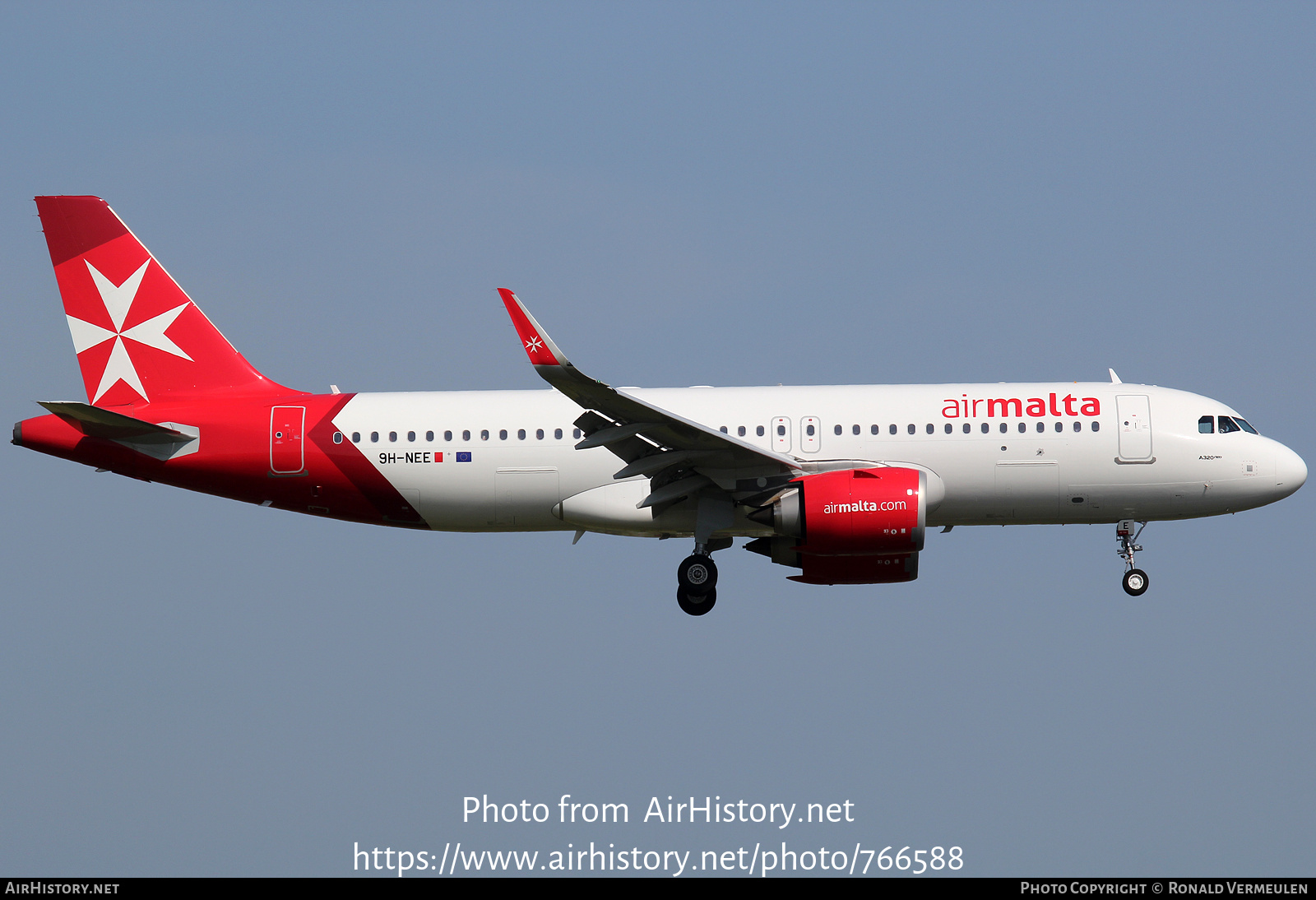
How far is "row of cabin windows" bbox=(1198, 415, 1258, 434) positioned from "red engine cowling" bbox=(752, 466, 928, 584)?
19.3 ft

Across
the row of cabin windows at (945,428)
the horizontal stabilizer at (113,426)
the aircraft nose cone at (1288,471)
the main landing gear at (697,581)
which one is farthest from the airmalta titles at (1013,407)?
the horizontal stabilizer at (113,426)

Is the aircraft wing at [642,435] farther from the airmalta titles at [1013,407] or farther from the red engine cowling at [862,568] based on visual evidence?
the airmalta titles at [1013,407]

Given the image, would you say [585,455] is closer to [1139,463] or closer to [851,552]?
[851,552]

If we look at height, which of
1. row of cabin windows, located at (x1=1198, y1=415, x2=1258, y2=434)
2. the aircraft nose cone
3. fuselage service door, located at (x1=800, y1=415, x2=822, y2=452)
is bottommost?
the aircraft nose cone

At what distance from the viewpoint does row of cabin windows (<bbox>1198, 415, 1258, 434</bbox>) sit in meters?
25.5

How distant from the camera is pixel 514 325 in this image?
830 inches

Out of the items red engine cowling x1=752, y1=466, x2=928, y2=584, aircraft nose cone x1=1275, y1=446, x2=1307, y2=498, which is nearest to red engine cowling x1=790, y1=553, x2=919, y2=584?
red engine cowling x1=752, y1=466, x2=928, y2=584

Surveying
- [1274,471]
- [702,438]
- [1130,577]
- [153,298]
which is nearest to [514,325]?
[702,438]

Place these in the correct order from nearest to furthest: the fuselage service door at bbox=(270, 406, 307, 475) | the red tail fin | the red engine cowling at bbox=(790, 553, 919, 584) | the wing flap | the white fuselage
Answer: the wing flap → the white fuselage → the red engine cowling at bbox=(790, 553, 919, 584) → the fuselage service door at bbox=(270, 406, 307, 475) → the red tail fin

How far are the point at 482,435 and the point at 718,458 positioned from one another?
4.75m

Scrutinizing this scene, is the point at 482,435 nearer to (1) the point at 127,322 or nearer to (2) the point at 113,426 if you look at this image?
(2) the point at 113,426

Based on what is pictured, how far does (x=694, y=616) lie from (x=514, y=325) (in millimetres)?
7345

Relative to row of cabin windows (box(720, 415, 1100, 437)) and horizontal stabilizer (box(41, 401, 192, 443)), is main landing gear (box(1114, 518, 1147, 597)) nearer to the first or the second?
row of cabin windows (box(720, 415, 1100, 437))

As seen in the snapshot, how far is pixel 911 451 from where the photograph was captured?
81.5 feet
